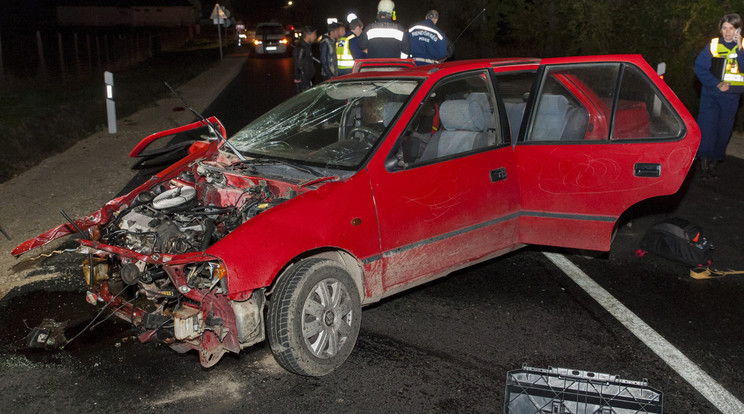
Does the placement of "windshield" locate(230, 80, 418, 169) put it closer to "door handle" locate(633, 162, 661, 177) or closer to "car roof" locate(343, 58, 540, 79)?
"car roof" locate(343, 58, 540, 79)

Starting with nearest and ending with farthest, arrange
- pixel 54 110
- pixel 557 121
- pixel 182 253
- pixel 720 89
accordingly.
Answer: pixel 182 253, pixel 557 121, pixel 720 89, pixel 54 110

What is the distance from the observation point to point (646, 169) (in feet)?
14.7

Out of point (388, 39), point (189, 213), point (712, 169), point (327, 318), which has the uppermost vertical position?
point (388, 39)

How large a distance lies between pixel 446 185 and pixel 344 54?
7.96 m

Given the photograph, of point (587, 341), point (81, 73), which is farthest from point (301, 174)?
point (81, 73)

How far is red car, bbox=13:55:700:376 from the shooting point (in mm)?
3508

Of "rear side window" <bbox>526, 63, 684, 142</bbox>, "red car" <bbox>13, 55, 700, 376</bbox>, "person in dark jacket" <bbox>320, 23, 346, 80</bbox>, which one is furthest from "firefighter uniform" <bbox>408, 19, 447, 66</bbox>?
"rear side window" <bbox>526, 63, 684, 142</bbox>

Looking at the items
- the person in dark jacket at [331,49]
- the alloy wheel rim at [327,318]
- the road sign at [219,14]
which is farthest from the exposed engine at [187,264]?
the road sign at [219,14]

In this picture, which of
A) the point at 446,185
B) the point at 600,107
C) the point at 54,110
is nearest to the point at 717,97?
the point at 600,107

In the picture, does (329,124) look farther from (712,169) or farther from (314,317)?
(712,169)

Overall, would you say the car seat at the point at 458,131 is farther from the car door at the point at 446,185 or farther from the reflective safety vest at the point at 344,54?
the reflective safety vest at the point at 344,54

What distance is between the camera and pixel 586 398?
115 inches

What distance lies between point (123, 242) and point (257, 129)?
5.09 ft

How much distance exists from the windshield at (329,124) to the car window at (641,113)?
5.03 feet
